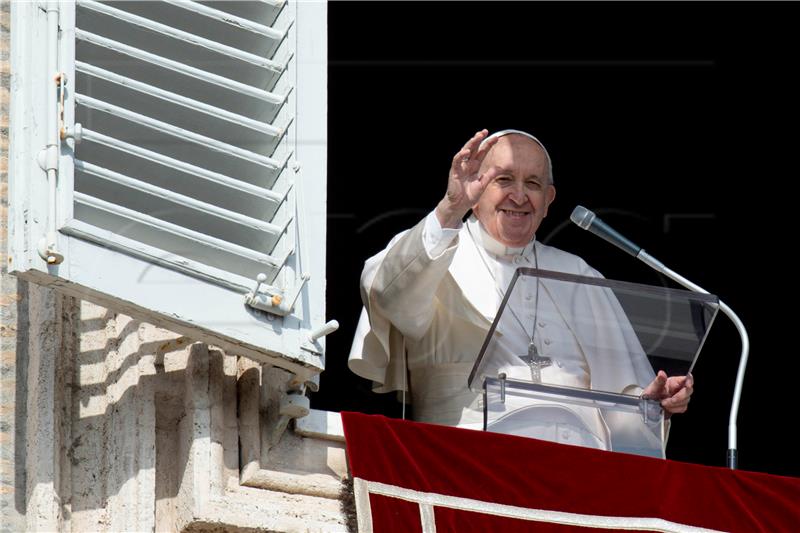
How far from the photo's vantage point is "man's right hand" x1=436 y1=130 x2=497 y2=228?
6.68 meters

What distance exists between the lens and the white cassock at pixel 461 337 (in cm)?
673

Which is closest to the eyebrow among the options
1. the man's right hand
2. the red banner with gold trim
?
the man's right hand

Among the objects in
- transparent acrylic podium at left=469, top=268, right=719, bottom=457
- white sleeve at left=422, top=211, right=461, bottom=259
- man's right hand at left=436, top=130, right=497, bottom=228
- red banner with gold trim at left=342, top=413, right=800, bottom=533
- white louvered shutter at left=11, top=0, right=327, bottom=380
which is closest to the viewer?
white louvered shutter at left=11, top=0, right=327, bottom=380

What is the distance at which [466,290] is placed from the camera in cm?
727

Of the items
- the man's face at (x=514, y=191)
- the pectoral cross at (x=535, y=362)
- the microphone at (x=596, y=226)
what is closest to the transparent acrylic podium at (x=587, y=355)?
the pectoral cross at (x=535, y=362)

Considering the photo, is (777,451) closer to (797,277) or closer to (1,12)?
(797,277)

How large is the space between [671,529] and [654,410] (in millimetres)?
426

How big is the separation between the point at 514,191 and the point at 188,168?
1.47 metres

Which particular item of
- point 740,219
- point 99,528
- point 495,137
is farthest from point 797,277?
point 99,528

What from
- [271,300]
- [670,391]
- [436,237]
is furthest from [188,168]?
[670,391]

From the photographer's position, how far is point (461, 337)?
23.6 ft

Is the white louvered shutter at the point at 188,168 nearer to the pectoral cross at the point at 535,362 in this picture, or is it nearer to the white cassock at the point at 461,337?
the white cassock at the point at 461,337

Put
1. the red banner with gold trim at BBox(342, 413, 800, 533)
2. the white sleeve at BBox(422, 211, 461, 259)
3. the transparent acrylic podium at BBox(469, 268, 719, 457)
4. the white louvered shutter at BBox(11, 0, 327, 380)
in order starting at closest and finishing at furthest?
1. the white louvered shutter at BBox(11, 0, 327, 380)
2. the red banner with gold trim at BBox(342, 413, 800, 533)
3. the transparent acrylic podium at BBox(469, 268, 719, 457)
4. the white sleeve at BBox(422, 211, 461, 259)

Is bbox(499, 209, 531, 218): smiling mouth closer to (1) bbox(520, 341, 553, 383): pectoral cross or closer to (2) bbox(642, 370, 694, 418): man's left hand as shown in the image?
(1) bbox(520, 341, 553, 383): pectoral cross
